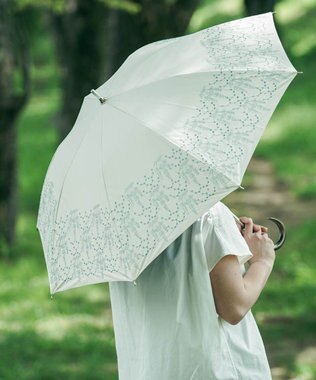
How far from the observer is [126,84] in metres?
3.13

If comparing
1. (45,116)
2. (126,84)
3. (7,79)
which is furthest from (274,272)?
(45,116)

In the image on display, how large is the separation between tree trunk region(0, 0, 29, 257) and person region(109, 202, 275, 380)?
645 centimetres

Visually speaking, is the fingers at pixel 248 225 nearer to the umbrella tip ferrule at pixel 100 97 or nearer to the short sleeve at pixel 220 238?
the short sleeve at pixel 220 238

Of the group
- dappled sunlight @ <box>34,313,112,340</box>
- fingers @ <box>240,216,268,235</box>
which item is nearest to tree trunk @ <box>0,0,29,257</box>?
dappled sunlight @ <box>34,313,112,340</box>

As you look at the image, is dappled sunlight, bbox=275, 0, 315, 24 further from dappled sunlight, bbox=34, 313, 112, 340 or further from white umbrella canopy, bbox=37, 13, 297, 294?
white umbrella canopy, bbox=37, 13, 297, 294

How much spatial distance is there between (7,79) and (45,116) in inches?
534

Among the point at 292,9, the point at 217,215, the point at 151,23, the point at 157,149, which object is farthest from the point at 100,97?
the point at 292,9

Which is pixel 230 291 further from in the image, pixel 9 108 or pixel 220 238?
pixel 9 108

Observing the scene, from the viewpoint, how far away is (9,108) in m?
9.46

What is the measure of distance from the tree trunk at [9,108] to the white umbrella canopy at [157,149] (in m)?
6.09

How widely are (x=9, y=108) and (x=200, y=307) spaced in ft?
22.5

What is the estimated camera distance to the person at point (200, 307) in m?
2.82

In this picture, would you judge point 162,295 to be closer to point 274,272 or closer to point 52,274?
point 52,274

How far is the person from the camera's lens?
2824 mm
